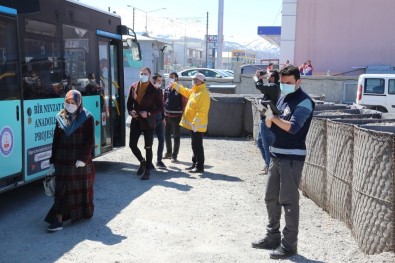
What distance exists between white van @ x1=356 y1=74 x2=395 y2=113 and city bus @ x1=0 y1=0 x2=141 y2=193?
10.6 m

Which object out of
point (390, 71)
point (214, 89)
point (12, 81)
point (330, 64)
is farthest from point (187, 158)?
point (330, 64)

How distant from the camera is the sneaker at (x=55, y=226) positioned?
5457mm

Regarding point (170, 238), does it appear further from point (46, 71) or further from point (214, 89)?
point (214, 89)

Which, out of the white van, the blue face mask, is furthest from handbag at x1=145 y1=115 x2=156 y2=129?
the white van

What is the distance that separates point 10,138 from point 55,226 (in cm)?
132

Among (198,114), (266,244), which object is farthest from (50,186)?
(198,114)

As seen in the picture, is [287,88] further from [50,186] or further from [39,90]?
[39,90]

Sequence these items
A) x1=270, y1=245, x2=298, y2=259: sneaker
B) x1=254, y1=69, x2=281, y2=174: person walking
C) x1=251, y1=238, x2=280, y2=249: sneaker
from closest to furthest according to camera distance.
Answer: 1. x1=270, y1=245, x2=298, y2=259: sneaker
2. x1=251, y1=238, x2=280, y2=249: sneaker
3. x1=254, y1=69, x2=281, y2=174: person walking

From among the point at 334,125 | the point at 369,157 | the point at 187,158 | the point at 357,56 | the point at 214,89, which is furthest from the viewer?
the point at 357,56

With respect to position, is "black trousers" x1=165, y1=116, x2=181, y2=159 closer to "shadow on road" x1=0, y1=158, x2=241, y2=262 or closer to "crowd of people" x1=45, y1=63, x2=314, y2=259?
"shadow on road" x1=0, y1=158, x2=241, y2=262

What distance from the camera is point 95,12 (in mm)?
8492

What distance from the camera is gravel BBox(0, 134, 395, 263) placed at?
4.84 m

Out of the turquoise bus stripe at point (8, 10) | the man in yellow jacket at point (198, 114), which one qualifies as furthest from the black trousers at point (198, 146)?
the turquoise bus stripe at point (8, 10)

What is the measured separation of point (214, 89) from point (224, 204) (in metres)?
13.1
